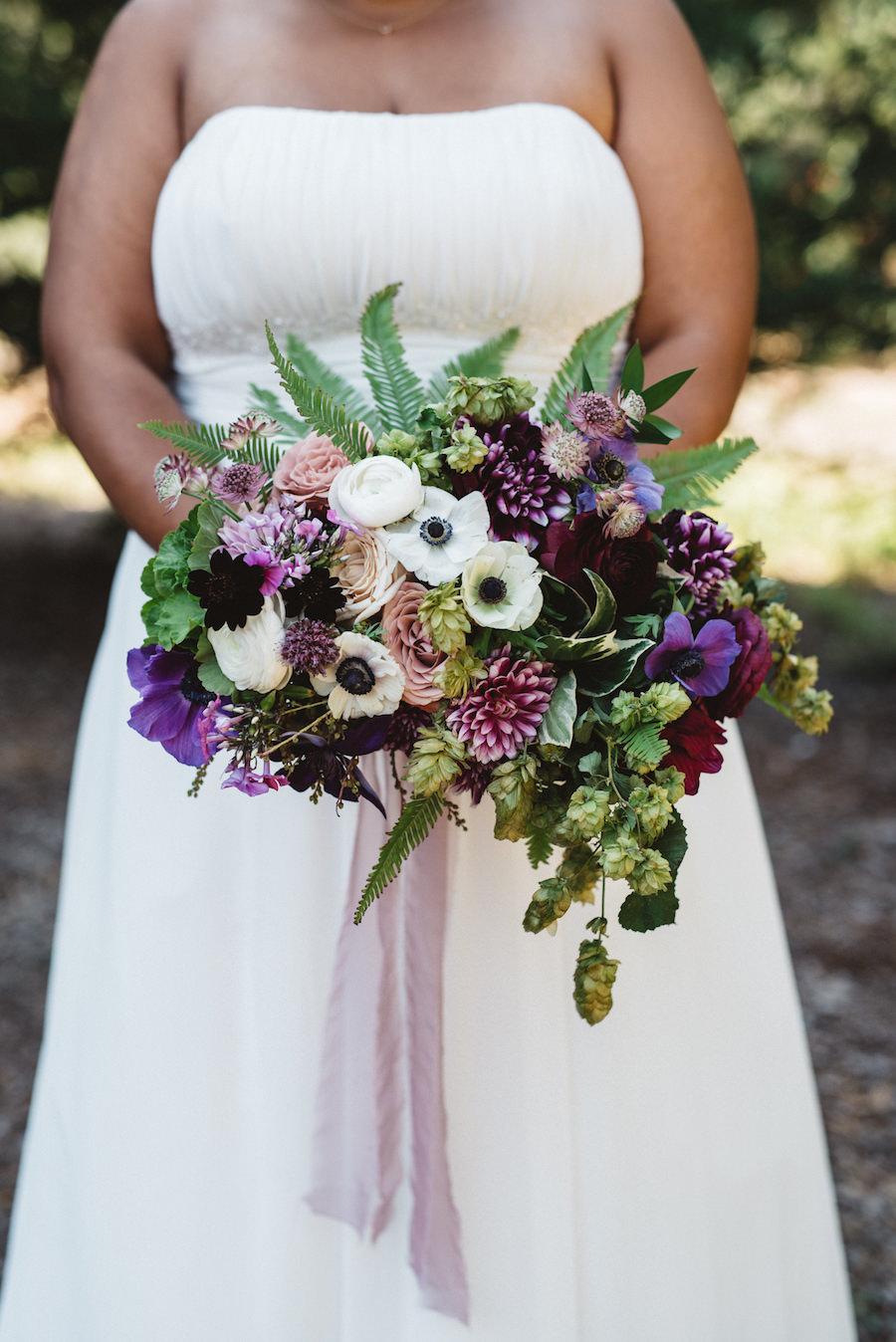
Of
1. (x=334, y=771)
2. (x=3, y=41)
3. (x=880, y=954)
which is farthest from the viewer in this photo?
(x=3, y=41)

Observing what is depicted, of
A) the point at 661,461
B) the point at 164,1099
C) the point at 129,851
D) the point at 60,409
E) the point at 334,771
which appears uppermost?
the point at 60,409

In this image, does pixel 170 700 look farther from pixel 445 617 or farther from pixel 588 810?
pixel 588 810

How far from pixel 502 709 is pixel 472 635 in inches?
3.3

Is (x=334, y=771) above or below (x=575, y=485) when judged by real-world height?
below

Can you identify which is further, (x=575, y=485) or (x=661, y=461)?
(x=661, y=461)

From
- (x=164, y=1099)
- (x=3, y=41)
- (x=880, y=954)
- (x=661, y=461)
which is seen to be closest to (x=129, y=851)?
(x=164, y=1099)

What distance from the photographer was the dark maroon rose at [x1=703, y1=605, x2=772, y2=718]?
1228 millimetres

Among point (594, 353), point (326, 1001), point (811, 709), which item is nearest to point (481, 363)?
point (594, 353)

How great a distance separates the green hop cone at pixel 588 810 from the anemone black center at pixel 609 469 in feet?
1.00

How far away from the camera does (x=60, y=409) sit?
1723 millimetres

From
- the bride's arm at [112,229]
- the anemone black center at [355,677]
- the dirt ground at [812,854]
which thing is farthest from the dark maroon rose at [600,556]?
the dirt ground at [812,854]

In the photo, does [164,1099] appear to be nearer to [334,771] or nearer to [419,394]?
[334,771]

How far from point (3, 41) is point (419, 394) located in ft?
16.6

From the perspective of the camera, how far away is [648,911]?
1186 mm
